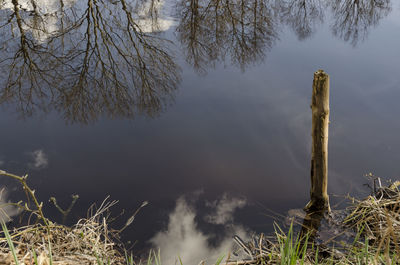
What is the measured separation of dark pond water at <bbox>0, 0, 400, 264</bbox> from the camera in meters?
4.90

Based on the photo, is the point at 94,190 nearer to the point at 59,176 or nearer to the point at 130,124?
the point at 59,176

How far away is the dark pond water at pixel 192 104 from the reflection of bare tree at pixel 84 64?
4 centimetres

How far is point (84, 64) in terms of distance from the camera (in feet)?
26.2

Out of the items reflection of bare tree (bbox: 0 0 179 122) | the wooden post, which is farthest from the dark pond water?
the wooden post

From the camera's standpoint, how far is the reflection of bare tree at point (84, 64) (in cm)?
711

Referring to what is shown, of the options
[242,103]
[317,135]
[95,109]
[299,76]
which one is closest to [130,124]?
[95,109]

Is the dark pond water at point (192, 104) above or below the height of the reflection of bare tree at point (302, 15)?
below

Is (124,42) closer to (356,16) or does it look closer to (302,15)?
(302,15)

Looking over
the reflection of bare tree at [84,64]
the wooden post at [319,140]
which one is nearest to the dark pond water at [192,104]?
the reflection of bare tree at [84,64]

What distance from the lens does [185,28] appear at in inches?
379

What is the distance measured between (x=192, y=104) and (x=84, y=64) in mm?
3027

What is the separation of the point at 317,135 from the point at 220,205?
1.73 m

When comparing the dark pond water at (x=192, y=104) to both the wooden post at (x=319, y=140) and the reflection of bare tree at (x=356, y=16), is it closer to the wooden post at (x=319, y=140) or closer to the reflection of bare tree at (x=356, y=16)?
the reflection of bare tree at (x=356, y=16)

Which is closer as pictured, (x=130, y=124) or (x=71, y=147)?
(x=71, y=147)
